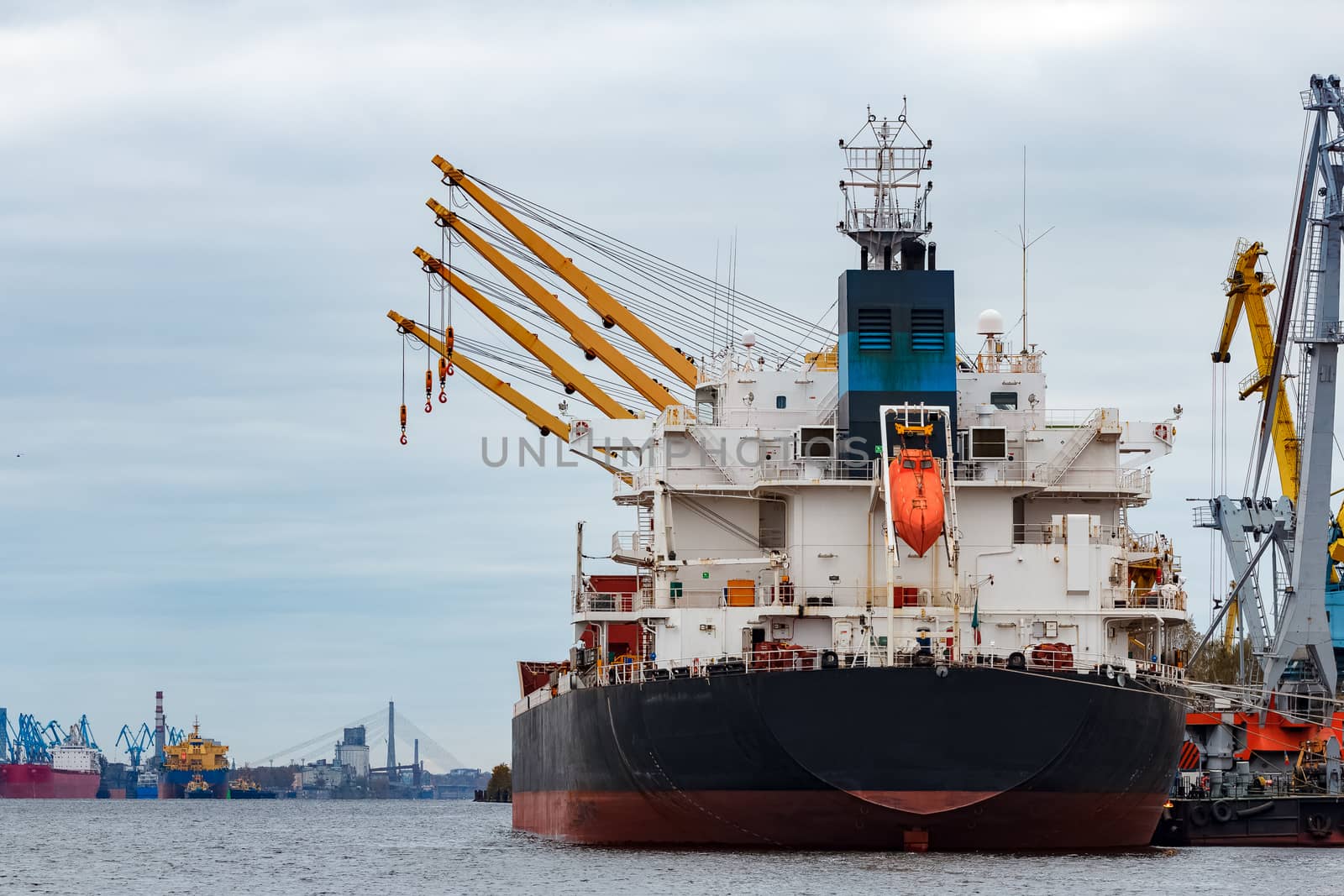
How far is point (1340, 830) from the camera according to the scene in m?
52.1

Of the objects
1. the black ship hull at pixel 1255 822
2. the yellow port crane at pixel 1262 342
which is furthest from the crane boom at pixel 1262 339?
the black ship hull at pixel 1255 822

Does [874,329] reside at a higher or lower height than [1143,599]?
higher

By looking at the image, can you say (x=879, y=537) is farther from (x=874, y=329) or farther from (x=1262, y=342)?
(x=1262, y=342)

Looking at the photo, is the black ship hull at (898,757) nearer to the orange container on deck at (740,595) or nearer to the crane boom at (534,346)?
the orange container on deck at (740,595)

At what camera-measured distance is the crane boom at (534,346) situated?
200ft

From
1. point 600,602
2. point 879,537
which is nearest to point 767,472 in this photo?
point 879,537

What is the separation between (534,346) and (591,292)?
2563 millimetres

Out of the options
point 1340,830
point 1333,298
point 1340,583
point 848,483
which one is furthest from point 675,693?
point 1340,583

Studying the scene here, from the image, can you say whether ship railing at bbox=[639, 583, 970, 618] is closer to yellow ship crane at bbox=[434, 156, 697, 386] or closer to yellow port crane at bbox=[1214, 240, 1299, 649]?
yellow ship crane at bbox=[434, 156, 697, 386]

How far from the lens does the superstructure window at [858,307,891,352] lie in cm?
4619

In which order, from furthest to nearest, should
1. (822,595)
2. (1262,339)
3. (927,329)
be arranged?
(1262,339) < (927,329) < (822,595)

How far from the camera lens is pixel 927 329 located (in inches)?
1826

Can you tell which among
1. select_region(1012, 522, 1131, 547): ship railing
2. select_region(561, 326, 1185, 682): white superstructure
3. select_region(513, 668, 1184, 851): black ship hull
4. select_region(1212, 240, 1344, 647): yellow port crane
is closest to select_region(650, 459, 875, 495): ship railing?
select_region(561, 326, 1185, 682): white superstructure

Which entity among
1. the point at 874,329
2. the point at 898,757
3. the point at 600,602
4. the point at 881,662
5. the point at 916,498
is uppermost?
the point at 874,329
